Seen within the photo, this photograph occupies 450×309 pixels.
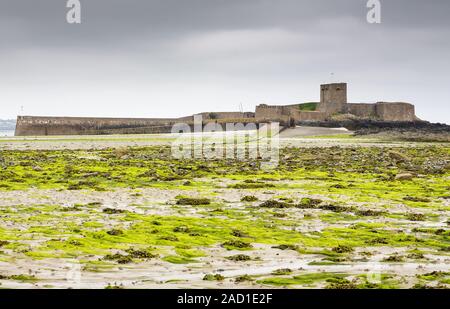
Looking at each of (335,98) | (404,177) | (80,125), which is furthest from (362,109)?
(404,177)

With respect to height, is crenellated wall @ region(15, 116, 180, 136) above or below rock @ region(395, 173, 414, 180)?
above

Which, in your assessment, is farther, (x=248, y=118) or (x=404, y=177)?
(x=248, y=118)

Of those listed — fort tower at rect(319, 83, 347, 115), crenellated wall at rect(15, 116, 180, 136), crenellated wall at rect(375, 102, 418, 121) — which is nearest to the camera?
crenellated wall at rect(15, 116, 180, 136)

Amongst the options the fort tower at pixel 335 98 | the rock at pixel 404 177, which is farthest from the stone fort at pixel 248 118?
the rock at pixel 404 177

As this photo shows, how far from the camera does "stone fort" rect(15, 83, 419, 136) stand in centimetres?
8075

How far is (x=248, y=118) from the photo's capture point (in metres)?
86.7

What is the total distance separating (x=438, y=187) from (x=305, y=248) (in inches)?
411

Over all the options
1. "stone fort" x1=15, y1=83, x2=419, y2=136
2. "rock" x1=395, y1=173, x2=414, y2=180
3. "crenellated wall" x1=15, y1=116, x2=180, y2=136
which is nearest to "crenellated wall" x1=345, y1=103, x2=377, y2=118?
"stone fort" x1=15, y1=83, x2=419, y2=136

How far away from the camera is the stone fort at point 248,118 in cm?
8075

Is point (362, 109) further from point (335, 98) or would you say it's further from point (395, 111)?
point (395, 111)

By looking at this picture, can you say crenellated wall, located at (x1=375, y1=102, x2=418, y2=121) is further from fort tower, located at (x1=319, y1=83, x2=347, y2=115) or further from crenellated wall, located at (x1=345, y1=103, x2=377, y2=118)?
fort tower, located at (x1=319, y1=83, x2=347, y2=115)

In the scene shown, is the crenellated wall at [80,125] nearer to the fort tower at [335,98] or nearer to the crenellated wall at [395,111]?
the fort tower at [335,98]

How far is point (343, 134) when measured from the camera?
229 ft
